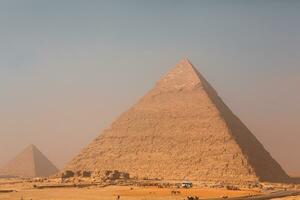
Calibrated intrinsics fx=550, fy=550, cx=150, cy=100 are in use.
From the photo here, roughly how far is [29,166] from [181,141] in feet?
149

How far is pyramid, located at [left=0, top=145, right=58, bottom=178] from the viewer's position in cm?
11638

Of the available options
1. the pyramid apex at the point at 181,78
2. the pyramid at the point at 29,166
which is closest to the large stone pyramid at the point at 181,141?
the pyramid apex at the point at 181,78

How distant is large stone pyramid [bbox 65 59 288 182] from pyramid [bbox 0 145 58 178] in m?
26.7

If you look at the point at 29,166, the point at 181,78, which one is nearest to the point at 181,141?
the point at 181,78

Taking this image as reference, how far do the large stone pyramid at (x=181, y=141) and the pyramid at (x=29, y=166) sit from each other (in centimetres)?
2669

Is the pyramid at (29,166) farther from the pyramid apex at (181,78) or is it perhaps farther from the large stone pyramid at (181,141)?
the pyramid apex at (181,78)

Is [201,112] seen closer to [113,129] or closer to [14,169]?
[113,129]

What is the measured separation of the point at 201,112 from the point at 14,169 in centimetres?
5275

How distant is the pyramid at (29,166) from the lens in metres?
116

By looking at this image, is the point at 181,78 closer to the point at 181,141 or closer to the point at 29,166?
the point at 181,141

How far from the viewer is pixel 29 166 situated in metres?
118

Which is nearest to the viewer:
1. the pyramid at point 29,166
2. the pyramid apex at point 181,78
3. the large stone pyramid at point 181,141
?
the large stone pyramid at point 181,141

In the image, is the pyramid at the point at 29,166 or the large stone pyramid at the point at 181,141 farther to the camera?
the pyramid at the point at 29,166

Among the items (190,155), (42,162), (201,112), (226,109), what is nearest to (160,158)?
(190,155)
